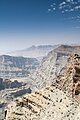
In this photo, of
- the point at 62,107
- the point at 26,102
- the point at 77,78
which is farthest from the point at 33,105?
the point at 77,78

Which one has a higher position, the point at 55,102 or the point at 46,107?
the point at 55,102

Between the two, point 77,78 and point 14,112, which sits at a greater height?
point 77,78

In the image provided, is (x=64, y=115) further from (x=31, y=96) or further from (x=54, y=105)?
(x=31, y=96)

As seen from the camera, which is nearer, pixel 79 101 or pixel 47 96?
pixel 79 101

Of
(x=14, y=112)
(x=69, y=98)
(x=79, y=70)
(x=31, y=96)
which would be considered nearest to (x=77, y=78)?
(x=79, y=70)

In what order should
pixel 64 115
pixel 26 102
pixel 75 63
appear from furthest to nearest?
pixel 75 63
pixel 26 102
pixel 64 115

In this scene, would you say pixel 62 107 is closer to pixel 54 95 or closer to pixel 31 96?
pixel 54 95

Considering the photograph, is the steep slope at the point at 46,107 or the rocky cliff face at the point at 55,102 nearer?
the steep slope at the point at 46,107

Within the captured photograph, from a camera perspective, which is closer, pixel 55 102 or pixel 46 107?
pixel 46 107

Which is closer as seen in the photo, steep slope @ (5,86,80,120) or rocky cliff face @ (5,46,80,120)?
steep slope @ (5,86,80,120)

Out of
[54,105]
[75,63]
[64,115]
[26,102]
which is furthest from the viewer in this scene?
[75,63]
